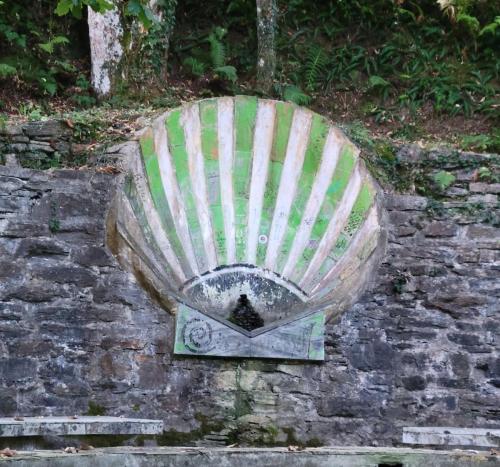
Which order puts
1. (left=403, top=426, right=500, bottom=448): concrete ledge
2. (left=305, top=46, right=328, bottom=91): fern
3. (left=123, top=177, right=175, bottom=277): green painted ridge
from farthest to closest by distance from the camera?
(left=305, top=46, right=328, bottom=91): fern < (left=123, top=177, right=175, bottom=277): green painted ridge < (left=403, top=426, right=500, bottom=448): concrete ledge

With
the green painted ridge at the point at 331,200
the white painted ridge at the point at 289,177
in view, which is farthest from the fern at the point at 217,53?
the green painted ridge at the point at 331,200

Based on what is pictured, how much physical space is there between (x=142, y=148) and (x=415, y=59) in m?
3.04

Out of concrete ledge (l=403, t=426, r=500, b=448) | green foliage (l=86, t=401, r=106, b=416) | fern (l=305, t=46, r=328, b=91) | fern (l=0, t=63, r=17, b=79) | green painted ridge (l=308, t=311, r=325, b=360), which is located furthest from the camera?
fern (l=305, t=46, r=328, b=91)

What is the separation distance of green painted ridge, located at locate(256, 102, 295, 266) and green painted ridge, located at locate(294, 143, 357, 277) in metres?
0.28

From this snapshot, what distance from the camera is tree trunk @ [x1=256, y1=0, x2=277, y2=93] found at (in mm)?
7449

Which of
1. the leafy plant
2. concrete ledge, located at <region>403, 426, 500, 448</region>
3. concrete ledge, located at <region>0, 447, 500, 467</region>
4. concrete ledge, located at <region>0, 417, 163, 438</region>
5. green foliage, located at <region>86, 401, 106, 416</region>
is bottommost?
concrete ledge, located at <region>0, 447, 500, 467</region>

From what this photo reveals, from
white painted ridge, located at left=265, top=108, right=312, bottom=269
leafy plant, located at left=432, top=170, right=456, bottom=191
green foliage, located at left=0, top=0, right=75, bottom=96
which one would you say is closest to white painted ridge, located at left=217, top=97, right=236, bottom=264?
white painted ridge, located at left=265, top=108, right=312, bottom=269

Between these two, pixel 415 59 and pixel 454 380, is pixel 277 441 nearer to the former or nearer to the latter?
pixel 454 380

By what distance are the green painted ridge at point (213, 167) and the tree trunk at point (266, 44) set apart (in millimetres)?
1297

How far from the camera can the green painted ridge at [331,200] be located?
607 cm

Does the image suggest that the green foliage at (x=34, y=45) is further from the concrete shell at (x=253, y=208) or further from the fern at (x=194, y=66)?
the concrete shell at (x=253, y=208)

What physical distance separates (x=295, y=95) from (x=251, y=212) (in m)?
1.54

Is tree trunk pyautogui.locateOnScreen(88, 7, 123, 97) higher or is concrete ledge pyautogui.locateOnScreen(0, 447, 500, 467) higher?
tree trunk pyautogui.locateOnScreen(88, 7, 123, 97)

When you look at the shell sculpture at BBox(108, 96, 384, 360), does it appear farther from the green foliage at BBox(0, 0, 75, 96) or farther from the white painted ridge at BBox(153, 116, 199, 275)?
the green foliage at BBox(0, 0, 75, 96)
